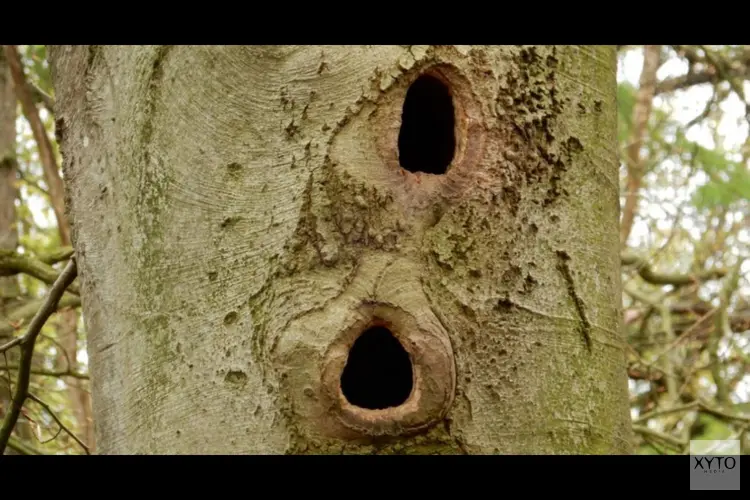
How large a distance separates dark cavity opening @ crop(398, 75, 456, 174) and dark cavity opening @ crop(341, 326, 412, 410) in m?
0.29

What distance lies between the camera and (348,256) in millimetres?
1064

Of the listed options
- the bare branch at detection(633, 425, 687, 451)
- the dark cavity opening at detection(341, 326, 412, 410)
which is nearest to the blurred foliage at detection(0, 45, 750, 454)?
the bare branch at detection(633, 425, 687, 451)

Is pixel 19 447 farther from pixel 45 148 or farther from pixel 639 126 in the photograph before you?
pixel 639 126

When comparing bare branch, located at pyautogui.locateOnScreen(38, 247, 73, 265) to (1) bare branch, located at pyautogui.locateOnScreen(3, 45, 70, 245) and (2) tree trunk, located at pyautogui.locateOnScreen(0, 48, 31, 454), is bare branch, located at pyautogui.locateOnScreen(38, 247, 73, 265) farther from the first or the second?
(1) bare branch, located at pyautogui.locateOnScreen(3, 45, 70, 245)

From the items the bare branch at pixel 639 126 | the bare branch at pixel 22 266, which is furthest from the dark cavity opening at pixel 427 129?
the bare branch at pixel 639 126

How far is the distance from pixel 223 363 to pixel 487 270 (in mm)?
355

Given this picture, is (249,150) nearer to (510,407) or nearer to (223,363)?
(223,363)

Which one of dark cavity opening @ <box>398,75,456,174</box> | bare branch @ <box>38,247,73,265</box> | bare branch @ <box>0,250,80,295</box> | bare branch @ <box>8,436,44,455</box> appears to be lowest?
bare branch @ <box>8,436,44,455</box>

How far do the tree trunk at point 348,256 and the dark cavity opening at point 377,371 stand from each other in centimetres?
23

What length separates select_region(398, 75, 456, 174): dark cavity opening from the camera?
1243mm

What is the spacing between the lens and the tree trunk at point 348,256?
1.05 meters

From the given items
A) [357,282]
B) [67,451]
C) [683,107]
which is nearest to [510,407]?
[357,282]

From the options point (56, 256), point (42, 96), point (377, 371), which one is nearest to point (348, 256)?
point (377, 371)
